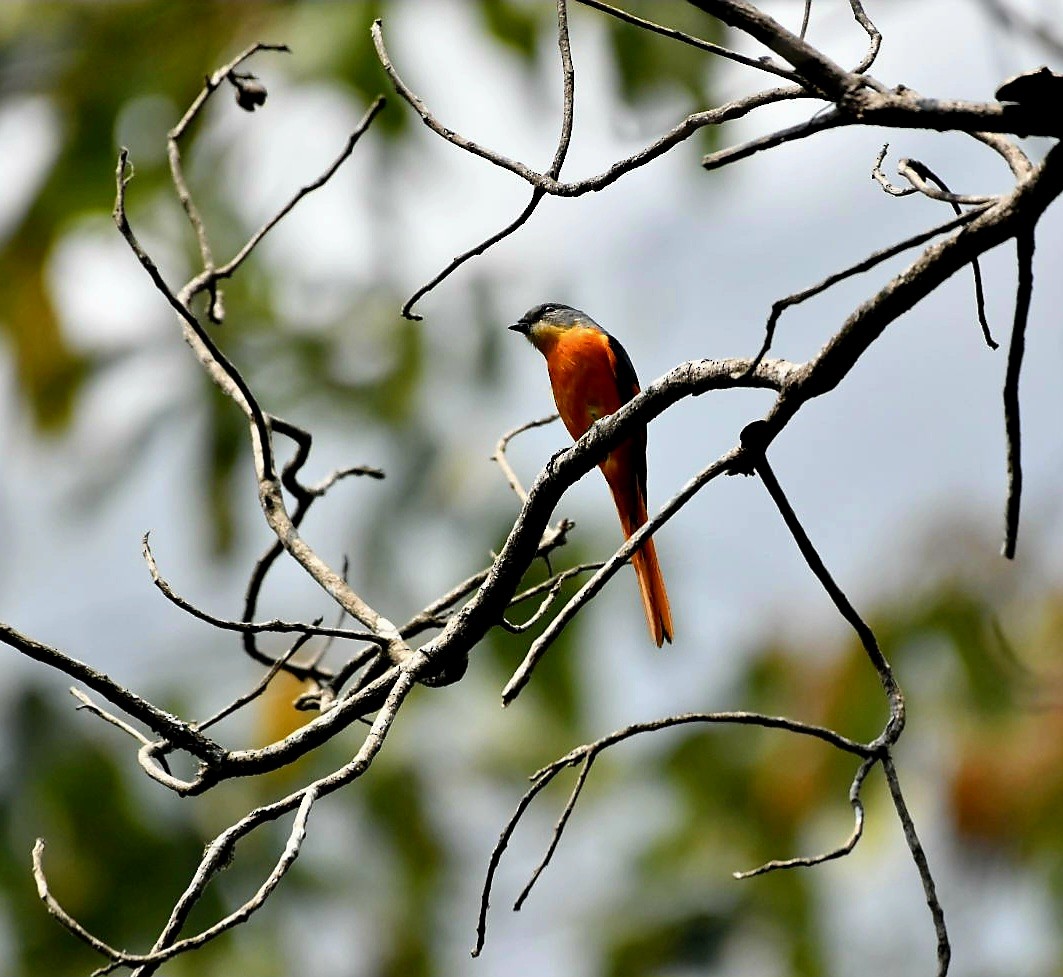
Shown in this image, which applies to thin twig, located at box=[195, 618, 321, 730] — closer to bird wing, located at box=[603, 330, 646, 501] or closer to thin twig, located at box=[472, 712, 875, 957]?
thin twig, located at box=[472, 712, 875, 957]

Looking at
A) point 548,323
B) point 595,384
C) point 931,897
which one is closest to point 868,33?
point 931,897

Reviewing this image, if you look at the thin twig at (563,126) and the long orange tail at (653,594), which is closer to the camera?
the thin twig at (563,126)

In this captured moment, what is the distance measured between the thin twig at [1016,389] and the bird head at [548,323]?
3.75 metres

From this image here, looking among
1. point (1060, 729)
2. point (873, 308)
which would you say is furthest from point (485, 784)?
point (873, 308)

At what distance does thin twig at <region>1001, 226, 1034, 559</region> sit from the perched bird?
2.42 meters

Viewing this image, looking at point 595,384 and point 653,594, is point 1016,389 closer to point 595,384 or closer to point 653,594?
point 653,594

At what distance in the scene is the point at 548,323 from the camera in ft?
18.6

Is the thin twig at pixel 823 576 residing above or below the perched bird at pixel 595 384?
below

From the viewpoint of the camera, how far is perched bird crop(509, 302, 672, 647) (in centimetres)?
465

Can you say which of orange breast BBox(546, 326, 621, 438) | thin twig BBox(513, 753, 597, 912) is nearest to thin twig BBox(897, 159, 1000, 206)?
thin twig BBox(513, 753, 597, 912)

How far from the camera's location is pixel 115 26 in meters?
9.04

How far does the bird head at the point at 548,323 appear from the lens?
18.0 ft

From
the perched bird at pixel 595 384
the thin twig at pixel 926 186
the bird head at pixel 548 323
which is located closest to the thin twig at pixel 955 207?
the thin twig at pixel 926 186

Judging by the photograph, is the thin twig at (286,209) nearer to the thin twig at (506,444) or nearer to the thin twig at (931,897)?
the thin twig at (506,444)
